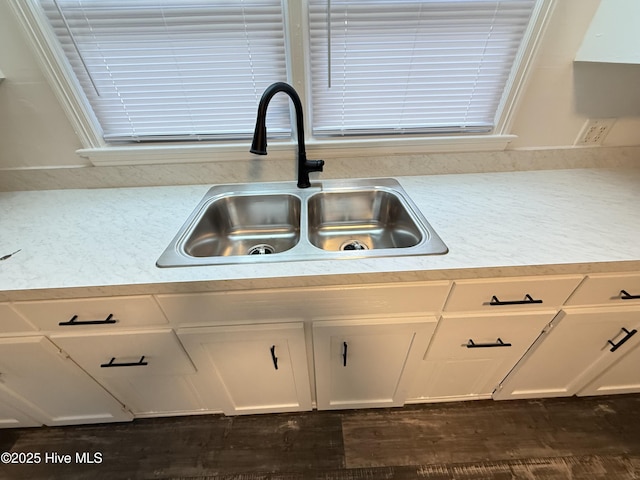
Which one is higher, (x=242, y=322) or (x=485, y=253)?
(x=485, y=253)

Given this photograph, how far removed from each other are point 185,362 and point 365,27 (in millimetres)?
1378

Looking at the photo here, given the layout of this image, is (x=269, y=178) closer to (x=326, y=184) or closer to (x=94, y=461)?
(x=326, y=184)

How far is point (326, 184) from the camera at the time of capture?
1272 millimetres

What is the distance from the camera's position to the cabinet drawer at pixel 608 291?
2.85 ft

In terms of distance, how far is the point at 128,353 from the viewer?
97 cm

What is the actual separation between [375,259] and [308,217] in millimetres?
424

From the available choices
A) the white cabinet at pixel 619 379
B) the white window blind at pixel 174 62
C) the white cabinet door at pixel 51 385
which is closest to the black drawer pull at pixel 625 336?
the white cabinet at pixel 619 379

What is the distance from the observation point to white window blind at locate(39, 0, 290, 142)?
987 mm

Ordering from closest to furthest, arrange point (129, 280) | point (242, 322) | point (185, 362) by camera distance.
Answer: point (129, 280), point (242, 322), point (185, 362)

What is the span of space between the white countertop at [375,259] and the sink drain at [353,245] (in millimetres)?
288

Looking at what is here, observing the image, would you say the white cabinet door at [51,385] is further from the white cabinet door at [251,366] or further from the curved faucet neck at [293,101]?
the curved faucet neck at [293,101]

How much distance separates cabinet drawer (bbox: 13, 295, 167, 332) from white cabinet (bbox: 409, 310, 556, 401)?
0.94 meters

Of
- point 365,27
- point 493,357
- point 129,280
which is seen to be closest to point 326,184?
point 365,27

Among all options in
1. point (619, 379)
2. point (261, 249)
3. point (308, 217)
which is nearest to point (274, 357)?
point (261, 249)
